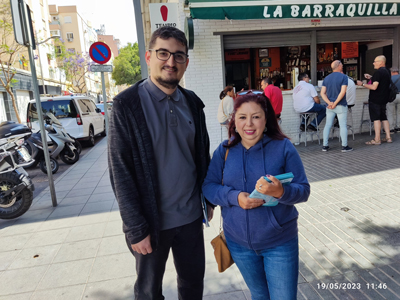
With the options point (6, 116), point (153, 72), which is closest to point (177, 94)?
point (153, 72)

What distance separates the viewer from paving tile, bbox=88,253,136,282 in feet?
9.56

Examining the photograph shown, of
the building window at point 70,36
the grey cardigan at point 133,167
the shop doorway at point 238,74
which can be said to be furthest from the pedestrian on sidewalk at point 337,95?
the building window at point 70,36

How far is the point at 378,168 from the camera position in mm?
5559

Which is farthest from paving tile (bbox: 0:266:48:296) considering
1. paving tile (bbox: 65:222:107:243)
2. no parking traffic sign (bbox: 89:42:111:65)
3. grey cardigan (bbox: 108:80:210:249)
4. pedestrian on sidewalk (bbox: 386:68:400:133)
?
pedestrian on sidewalk (bbox: 386:68:400:133)

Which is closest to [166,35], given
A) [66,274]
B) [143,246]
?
[143,246]

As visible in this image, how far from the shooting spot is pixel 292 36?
848 centimetres

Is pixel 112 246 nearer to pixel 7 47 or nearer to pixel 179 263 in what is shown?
pixel 179 263

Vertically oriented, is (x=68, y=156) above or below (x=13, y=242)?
above

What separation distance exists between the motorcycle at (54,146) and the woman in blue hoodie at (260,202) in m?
7.29

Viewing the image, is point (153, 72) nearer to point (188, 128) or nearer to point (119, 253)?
point (188, 128)

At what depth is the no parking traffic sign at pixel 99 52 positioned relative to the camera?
6590mm

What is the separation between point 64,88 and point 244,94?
1857 inches

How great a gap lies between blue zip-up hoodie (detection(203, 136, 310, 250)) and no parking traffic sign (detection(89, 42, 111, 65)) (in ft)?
19.0

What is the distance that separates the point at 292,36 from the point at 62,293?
8318 millimetres
